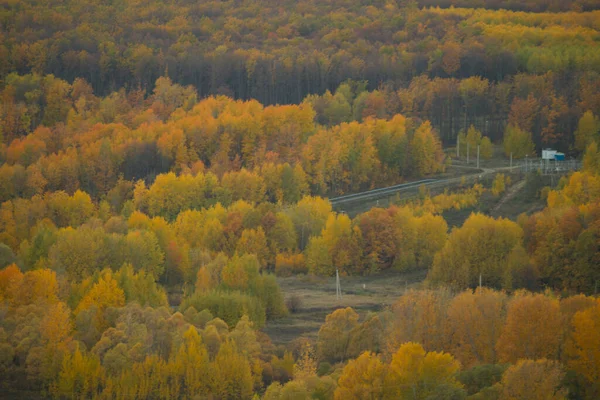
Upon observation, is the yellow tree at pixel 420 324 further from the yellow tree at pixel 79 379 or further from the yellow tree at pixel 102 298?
the yellow tree at pixel 102 298

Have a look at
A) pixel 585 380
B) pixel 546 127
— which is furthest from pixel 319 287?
pixel 546 127

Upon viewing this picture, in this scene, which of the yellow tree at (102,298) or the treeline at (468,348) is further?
the yellow tree at (102,298)

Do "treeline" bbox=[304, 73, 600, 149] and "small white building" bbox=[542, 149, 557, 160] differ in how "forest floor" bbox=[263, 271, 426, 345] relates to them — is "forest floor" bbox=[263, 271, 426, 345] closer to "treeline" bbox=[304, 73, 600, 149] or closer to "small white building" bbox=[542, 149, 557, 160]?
"small white building" bbox=[542, 149, 557, 160]

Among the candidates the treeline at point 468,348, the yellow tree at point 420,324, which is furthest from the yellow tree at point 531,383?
the yellow tree at point 420,324

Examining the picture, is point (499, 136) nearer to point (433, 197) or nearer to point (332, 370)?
point (433, 197)

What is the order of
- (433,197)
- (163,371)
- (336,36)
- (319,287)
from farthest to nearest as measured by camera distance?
(336,36)
(433,197)
(319,287)
(163,371)

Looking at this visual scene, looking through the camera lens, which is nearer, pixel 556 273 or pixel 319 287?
pixel 556 273
